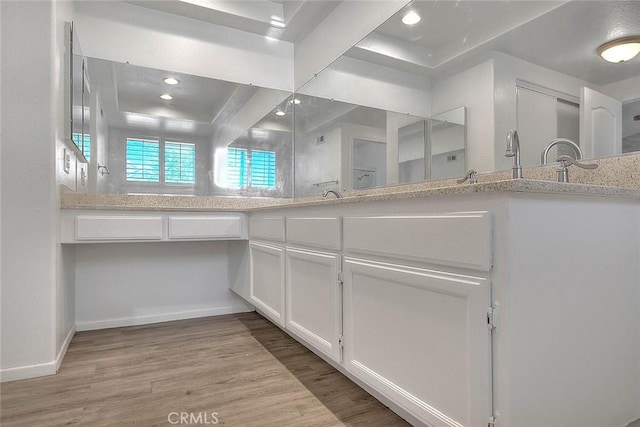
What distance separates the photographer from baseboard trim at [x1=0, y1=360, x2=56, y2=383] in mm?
1809

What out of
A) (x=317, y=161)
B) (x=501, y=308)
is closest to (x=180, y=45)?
(x=317, y=161)

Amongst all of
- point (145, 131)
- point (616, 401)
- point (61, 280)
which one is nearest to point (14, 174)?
point (61, 280)

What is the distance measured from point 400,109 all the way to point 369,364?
1498mm

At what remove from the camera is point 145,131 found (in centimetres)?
282

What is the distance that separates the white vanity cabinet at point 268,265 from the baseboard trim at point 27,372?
3.72 feet

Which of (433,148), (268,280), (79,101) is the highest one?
(79,101)

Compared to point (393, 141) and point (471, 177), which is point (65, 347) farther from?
point (471, 177)

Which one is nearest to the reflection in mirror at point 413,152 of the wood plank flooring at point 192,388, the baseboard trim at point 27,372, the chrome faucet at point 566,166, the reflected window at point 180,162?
the chrome faucet at point 566,166

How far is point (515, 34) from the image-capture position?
1.58 m

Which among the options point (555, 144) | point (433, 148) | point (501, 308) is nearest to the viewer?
point (501, 308)

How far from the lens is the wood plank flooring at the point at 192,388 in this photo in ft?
4.78

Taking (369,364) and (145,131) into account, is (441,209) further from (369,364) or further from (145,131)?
(145,131)

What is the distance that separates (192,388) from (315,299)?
2.30 feet

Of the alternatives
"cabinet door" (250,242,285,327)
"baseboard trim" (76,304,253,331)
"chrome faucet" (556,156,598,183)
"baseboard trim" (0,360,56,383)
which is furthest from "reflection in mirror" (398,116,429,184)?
"baseboard trim" (0,360,56,383)
